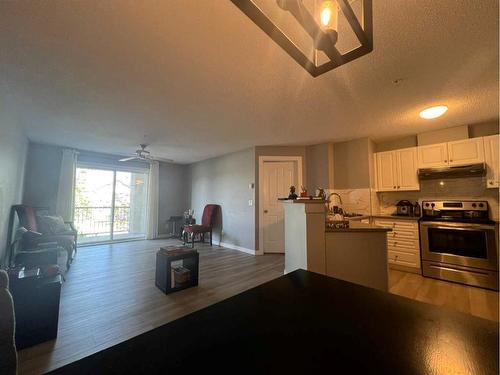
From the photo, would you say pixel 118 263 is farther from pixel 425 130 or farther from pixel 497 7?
pixel 425 130

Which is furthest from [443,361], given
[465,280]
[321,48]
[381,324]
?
[465,280]

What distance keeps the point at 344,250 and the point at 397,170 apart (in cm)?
233

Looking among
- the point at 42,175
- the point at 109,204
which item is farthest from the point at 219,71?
the point at 109,204

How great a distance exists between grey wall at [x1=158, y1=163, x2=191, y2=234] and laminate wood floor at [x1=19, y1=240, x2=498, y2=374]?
237 cm

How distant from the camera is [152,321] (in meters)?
2.08

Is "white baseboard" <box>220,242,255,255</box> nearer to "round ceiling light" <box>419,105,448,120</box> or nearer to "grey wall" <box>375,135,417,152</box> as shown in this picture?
"grey wall" <box>375,135,417,152</box>

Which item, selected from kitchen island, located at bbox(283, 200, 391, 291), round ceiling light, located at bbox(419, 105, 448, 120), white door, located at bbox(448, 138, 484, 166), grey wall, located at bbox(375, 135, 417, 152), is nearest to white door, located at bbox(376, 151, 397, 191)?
grey wall, located at bbox(375, 135, 417, 152)

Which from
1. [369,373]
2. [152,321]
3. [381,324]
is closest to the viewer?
[369,373]

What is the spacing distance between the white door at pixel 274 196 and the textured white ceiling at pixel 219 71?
46.6 inches

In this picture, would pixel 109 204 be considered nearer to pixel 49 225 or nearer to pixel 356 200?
pixel 49 225

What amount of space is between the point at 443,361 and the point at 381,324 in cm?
16

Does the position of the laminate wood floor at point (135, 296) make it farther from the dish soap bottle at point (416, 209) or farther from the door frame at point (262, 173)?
the dish soap bottle at point (416, 209)

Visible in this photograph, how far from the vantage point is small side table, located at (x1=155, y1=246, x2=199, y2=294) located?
2.69 metres

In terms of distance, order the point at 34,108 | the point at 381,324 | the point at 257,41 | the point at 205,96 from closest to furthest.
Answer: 1. the point at 381,324
2. the point at 257,41
3. the point at 205,96
4. the point at 34,108
